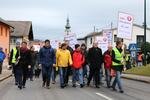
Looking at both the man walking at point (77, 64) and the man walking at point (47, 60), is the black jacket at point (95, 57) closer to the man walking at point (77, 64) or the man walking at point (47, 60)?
the man walking at point (77, 64)

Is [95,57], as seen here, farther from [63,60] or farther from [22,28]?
[22,28]

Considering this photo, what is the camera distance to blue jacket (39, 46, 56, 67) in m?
21.4

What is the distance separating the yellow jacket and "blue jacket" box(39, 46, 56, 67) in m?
0.73

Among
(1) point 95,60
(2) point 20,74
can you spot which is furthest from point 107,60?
(2) point 20,74

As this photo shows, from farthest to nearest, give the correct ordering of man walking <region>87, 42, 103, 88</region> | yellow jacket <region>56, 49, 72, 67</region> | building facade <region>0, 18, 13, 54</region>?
building facade <region>0, 18, 13, 54</region> < man walking <region>87, 42, 103, 88</region> < yellow jacket <region>56, 49, 72, 67</region>

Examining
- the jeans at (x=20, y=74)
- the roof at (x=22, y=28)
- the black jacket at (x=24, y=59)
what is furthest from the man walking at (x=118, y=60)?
the roof at (x=22, y=28)

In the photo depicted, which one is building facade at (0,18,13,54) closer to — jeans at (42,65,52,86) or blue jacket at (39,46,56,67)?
blue jacket at (39,46,56,67)

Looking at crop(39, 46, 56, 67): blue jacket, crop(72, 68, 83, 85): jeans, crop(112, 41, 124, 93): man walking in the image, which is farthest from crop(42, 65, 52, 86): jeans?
crop(112, 41, 124, 93): man walking

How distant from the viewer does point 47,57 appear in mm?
21406

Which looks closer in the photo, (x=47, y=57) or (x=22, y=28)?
(x=47, y=57)

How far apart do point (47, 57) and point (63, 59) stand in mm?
1001

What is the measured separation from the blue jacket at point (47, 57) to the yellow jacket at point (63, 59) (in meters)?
0.73

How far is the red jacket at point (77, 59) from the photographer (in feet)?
74.6

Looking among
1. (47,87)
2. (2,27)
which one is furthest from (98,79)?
(2,27)
